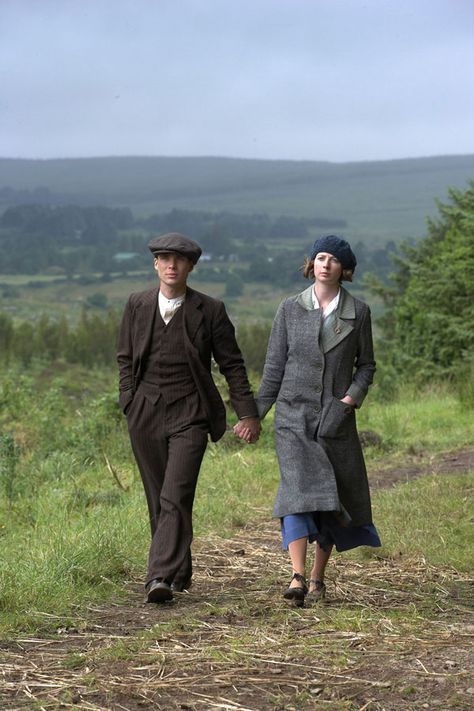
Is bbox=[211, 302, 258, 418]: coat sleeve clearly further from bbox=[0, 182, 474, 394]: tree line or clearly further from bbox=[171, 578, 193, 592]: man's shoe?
bbox=[0, 182, 474, 394]: tree line

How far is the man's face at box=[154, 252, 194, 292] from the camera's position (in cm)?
→ 755

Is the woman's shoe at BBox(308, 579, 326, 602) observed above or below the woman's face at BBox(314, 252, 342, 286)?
below

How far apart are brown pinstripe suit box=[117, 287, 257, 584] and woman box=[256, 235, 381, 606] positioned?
38cm

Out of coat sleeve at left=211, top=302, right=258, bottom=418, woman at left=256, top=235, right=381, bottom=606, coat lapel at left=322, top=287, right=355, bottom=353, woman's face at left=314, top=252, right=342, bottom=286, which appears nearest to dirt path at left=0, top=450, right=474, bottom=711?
woman at left=256, top=235, right=381, bottom=606

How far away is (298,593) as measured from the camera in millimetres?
7074

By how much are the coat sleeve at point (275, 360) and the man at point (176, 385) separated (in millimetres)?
201

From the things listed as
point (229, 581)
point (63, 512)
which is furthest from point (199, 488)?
point (229, 581)

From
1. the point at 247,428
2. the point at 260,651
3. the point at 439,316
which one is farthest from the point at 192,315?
the point at 439,316

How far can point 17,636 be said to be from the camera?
6516mm

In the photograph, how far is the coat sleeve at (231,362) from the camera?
762cm

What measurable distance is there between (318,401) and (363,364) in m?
0.37

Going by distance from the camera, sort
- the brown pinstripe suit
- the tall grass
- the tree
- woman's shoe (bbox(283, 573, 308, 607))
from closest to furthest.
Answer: woman's shoe (bbox(283, 573, 308, 607))
the brown pinstripe suit
the tall grass
the tree

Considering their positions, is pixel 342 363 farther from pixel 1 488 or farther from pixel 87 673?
pixel 1 488

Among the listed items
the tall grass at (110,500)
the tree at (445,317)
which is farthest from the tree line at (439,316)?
the tall grass at (110,500)
